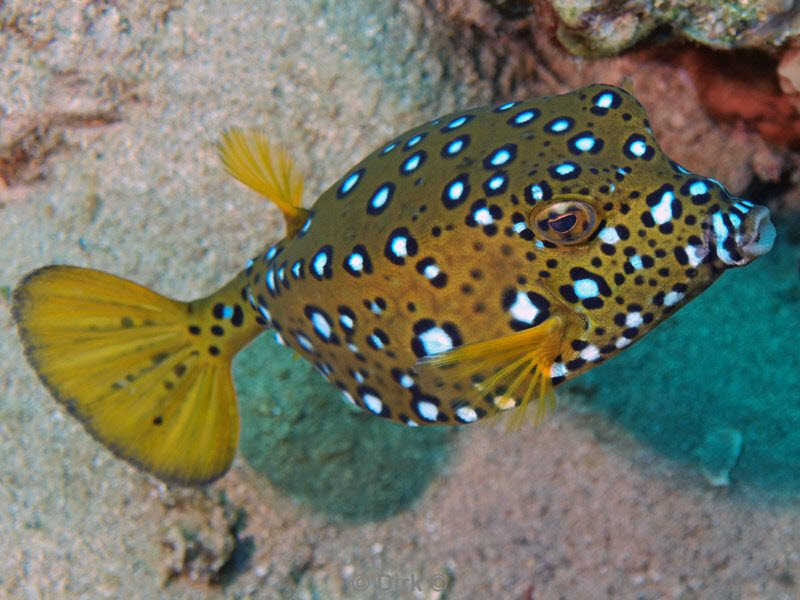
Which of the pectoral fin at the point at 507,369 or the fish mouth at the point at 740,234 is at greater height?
the fish mouth at the point at 740,234

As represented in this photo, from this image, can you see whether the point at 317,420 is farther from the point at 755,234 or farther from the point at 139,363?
the point at 755,234

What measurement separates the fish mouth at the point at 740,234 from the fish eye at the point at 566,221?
321mm

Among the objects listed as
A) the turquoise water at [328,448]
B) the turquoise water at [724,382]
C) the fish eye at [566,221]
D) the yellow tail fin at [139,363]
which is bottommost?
the turquoise water at [724,382]

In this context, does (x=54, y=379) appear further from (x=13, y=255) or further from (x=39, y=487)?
(x=13, y=255)

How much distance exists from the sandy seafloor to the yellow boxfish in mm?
940

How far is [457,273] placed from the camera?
2002mm

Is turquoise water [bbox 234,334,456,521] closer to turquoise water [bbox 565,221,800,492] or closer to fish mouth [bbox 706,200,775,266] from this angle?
turquoise water [bbox 565,221,800,492]

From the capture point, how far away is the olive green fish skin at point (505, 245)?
1837mm

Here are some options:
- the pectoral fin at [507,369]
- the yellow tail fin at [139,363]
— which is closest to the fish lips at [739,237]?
the pectoral fin at [507,369]

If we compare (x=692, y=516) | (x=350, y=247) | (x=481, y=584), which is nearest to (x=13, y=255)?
(x=350, y=247)

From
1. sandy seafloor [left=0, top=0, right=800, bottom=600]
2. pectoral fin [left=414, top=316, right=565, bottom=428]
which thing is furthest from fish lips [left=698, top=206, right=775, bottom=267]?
sandy seafloor [left=0, top=0, right=800, bottom=600]

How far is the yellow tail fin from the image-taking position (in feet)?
8.96

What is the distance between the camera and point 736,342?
371cm

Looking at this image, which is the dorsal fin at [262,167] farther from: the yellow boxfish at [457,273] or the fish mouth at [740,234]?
the fish mouth at [740,234]
